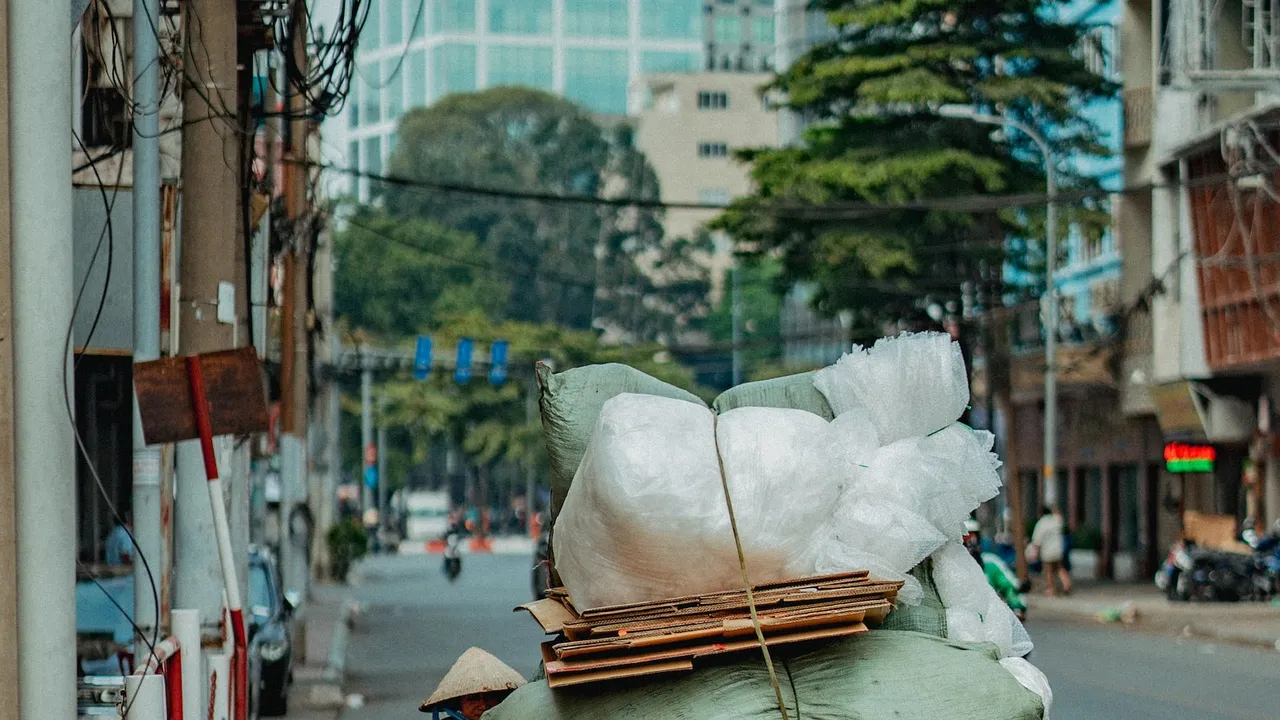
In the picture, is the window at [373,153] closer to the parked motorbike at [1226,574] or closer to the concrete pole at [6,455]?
the parked motorbike at [1226,574]

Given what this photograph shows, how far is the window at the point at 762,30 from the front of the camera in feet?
360

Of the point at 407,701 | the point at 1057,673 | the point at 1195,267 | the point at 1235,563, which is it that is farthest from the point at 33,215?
the point at 1195,267

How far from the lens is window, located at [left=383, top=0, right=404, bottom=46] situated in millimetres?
110125

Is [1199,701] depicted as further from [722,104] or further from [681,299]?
[722,104]

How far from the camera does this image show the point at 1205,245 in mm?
27672

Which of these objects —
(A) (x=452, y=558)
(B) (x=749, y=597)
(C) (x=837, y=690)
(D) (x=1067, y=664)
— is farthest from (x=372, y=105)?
(B) (x=749, y=597)

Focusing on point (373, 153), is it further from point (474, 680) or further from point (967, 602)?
point (967, 602)

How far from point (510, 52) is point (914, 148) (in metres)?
84.6

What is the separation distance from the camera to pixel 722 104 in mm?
96688

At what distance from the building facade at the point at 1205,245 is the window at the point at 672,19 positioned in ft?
275

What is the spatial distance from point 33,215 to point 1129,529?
3361 cm

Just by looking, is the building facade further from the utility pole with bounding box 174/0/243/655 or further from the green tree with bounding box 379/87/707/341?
the green tree with bounding box 379/87/707/341

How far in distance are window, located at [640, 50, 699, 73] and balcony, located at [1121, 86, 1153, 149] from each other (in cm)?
8425

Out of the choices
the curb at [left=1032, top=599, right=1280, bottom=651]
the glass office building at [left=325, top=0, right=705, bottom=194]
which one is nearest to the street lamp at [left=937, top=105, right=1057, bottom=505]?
the curb at [left=1032, top=599, right=1280, bottom=651]
